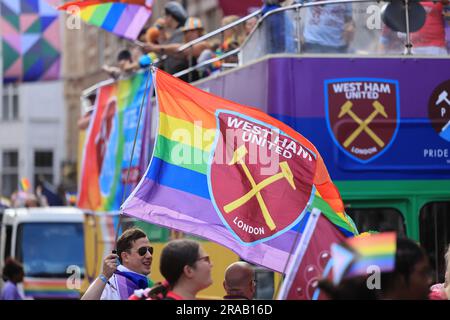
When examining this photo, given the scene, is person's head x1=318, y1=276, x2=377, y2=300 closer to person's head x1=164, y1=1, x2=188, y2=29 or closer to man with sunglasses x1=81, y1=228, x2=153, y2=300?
man with sunglasses x1=81, y1=228, x2=153, y2=300

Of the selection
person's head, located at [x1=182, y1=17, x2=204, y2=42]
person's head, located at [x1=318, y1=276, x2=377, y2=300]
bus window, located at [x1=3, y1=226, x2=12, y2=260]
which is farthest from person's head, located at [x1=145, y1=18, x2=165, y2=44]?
person's head, located at [x1=318, y1=276, x2=377, y2=300]

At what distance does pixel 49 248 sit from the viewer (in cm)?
2152

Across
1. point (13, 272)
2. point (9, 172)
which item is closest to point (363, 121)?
point (13, 272)

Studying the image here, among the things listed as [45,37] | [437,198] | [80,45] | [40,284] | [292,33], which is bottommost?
[40,284]

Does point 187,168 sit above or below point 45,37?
below

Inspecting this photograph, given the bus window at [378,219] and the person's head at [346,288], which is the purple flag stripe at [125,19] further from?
the person's head at [346,288]

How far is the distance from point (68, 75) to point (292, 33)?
4763 centimetres

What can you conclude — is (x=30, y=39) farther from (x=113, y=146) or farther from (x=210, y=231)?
(x=210, y=231)

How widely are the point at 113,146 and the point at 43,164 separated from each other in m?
46.8

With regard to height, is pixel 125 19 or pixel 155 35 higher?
pixel 125 19

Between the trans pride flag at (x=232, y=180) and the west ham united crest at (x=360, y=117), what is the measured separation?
79.5 inches
